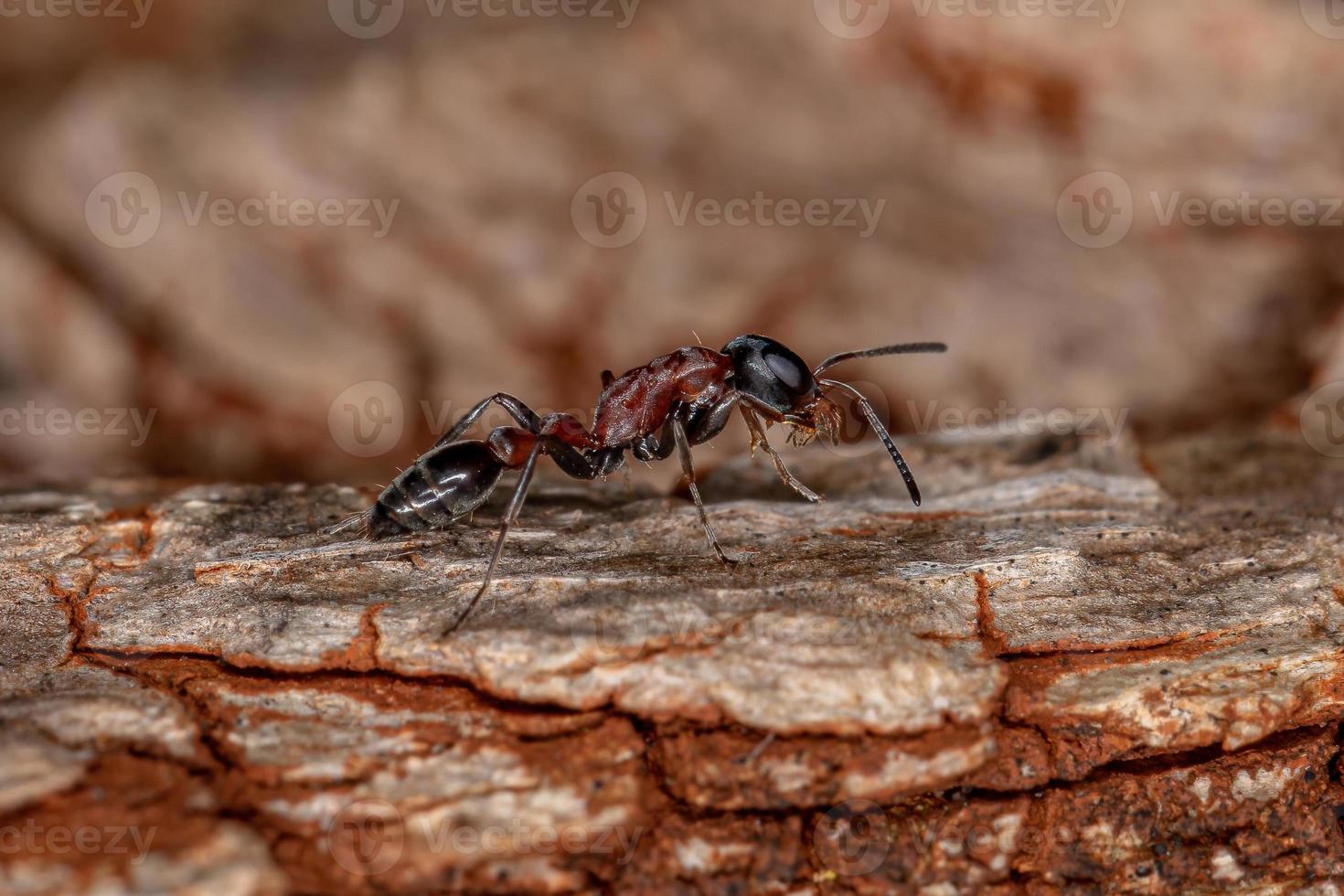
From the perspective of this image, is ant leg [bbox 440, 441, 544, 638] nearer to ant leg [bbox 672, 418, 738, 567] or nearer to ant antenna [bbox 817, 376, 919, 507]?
ant leg [bbox 672, 418, 738, 567]

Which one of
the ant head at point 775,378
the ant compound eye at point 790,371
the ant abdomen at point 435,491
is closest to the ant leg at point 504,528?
the ant abdomen at point 435,491

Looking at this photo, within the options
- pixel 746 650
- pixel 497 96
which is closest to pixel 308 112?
pixel 497 96

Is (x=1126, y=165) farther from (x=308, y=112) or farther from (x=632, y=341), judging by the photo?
(x=308, y=112)

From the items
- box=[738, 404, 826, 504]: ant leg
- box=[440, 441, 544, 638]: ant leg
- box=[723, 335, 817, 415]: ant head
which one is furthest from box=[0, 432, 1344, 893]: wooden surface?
box=[723, 335, 817, 415]: ant head

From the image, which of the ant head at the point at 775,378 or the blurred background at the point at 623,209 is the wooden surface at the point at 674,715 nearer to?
the ant head at the point at 775,378

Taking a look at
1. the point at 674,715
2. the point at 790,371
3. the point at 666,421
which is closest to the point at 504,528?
the point at 674,715
